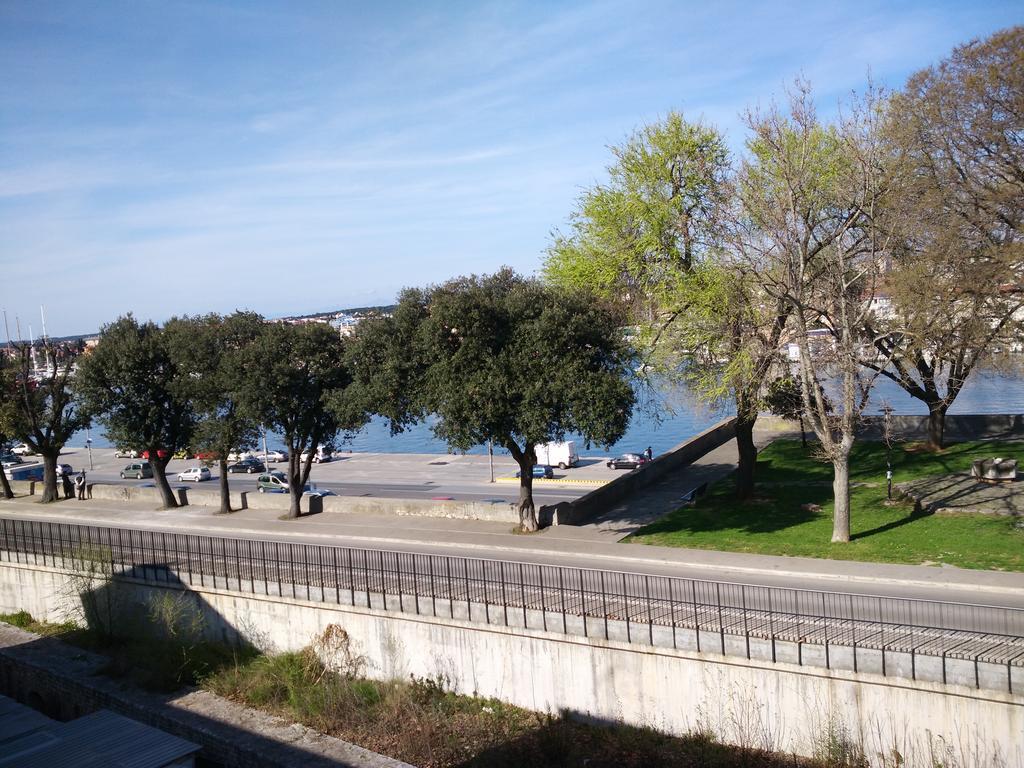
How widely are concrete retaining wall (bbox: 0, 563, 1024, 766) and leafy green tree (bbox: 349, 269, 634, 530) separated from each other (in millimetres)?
7037

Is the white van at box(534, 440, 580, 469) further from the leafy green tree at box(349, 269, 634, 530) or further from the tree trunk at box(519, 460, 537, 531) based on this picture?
the leafy green tree at box(349, 269, 634, 530)

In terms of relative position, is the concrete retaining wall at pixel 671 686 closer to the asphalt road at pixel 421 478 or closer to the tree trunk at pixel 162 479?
the tree trunk at pixel 162 479

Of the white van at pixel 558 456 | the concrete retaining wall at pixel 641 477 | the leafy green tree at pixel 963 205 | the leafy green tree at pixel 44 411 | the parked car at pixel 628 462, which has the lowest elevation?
the parked car at pixel 628 462

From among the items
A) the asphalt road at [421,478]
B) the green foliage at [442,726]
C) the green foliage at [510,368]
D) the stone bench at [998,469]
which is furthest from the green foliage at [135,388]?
the stone bench at [998,469]

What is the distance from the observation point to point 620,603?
18.5 meters

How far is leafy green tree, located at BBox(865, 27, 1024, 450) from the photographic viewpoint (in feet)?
81.8

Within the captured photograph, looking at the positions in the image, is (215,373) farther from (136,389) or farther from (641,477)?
(641,477)

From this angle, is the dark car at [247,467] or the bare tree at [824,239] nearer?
the bare tree at [824,239]

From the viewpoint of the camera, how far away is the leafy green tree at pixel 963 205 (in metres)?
24.9

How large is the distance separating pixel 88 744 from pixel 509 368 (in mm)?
14894

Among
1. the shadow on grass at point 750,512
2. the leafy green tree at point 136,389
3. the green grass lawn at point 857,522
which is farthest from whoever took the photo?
the leafy green tree at point 136,389

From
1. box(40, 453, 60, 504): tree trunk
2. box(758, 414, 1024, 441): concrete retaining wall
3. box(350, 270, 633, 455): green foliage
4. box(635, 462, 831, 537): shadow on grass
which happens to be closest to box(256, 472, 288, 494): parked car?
box(40, 453, 60, 504): tree trunk

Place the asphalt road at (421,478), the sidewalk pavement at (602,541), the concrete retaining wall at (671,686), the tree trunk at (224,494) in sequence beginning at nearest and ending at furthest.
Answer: the concrete retaining wall at (671,686) → the sidewalk pavement at (602,541) → the tree trunk at (224,494) → the asphalt road at (421,478)

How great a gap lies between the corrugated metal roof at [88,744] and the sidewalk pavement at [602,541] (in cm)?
1000
